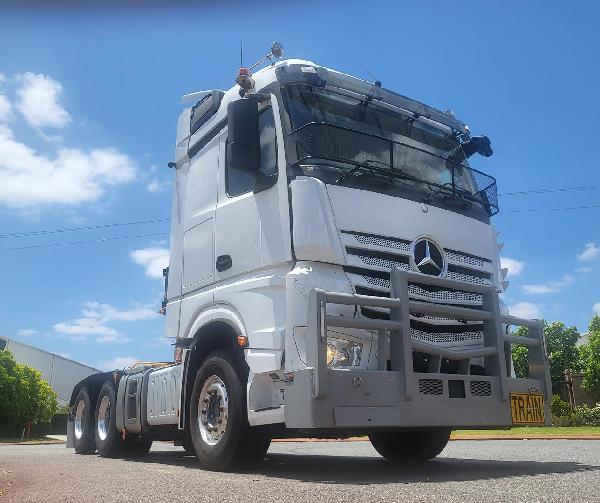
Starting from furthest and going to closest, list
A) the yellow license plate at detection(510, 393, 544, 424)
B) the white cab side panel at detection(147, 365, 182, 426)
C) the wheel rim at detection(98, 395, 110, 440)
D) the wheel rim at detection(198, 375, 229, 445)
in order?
1. the wheel rim at detection(98, 395, 110, 440)
2. the white cab side panel at detection(147, 365, 182, 426)
3. the wheel rim at detection(198, 375, 229, 445)
4. the yellow license plate at detection(510, 393, 544, 424)

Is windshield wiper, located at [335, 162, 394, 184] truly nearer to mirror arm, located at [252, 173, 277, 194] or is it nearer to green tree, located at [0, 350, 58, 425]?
mirror arm, located at [252, 173, 277, 194]

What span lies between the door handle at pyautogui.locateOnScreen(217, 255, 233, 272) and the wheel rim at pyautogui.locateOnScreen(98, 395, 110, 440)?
4.02 meters

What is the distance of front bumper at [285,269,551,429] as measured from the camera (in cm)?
454

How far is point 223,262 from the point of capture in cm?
605

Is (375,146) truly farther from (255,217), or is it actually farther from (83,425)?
(83,425)

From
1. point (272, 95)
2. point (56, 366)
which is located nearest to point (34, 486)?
point (272, 95)

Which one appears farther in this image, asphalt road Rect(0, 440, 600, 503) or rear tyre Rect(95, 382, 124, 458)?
rear tyre Rect(95, 382, 124, 458)

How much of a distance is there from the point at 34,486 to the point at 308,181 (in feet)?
10.5

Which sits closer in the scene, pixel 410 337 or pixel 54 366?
pixel 410 337

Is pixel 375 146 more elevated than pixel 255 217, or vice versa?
pixel 375 146

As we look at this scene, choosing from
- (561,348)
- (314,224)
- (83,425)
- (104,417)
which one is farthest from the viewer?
(561,348)

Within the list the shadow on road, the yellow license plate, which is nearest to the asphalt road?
the shadow on road

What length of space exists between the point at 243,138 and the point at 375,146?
126cm

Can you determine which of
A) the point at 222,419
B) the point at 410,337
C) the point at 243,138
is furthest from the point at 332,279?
the point at 222,419
